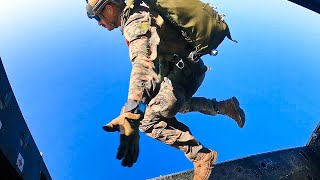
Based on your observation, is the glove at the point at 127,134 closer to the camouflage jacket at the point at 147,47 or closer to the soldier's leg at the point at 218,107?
the camouflage jacket at the point at 147,47

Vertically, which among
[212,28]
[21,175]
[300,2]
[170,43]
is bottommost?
[21,175]

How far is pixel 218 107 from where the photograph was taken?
6.55 m

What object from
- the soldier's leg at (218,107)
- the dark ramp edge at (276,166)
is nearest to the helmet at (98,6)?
the soldier's leg at (218,107)

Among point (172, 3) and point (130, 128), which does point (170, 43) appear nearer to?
point (172, 3)

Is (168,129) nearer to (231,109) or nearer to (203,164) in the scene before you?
(203,164)

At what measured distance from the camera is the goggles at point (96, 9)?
17.6 feet

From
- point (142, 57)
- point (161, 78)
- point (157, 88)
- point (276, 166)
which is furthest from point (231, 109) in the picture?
point (276, 166)

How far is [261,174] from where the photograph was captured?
927cm

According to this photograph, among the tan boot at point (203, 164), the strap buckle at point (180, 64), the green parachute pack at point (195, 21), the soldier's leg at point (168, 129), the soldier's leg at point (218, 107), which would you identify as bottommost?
the tan boot at point (203, 164)

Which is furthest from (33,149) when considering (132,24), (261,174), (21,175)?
(261,174)

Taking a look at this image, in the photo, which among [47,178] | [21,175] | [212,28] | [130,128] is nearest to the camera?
[130,128]

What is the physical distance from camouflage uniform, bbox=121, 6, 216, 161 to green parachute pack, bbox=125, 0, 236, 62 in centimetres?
14

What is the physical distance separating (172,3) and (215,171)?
5.61m

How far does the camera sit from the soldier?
332 cm
